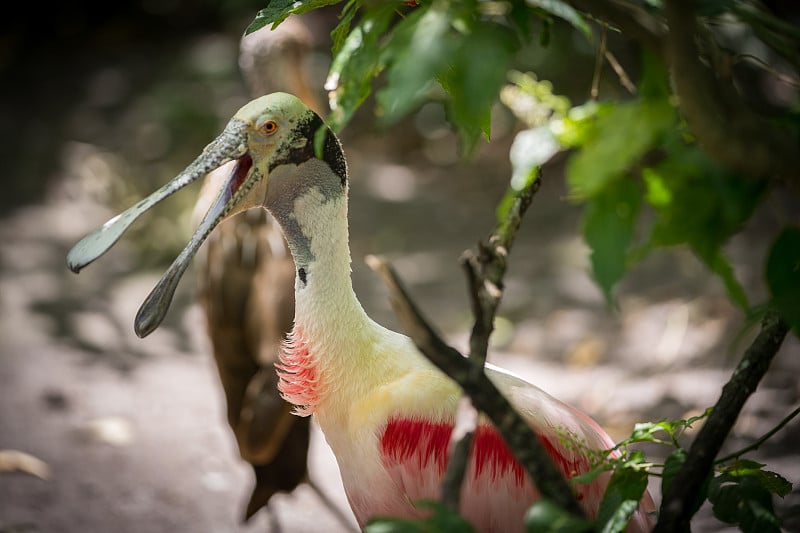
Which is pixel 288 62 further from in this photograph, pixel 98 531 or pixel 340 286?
pixel 98 531

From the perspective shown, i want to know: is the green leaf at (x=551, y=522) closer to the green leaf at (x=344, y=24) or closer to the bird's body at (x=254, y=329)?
the green leaf at (x=344, y=24)

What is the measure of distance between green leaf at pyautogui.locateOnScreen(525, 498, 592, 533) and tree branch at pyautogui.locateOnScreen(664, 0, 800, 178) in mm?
502

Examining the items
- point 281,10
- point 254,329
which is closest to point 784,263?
point 281,10

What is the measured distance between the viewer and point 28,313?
4906mm

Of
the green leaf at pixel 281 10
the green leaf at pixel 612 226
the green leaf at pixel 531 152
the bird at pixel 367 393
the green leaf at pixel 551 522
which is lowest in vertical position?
the bird at pixel 367 393

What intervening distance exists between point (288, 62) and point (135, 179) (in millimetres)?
3102

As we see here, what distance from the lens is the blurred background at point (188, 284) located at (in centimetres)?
361

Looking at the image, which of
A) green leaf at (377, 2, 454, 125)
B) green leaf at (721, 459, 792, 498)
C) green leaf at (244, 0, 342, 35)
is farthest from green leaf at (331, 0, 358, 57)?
green leaf at (721, 459, 792, 498)

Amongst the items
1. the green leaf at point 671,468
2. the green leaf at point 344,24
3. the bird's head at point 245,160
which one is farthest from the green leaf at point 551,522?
the bird's head at point 245,160

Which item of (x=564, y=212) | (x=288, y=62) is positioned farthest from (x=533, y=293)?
(x=288, y=62)

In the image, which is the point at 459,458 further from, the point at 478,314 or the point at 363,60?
the point at 363,60

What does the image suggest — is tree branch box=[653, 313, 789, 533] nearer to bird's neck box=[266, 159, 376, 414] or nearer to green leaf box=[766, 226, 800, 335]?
green leaf box=[766, 226, 800, 335]

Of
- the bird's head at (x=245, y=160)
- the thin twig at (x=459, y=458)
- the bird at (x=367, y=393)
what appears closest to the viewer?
the thin twig at (x=459, y=458)

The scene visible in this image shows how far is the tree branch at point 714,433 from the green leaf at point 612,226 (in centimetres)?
48
